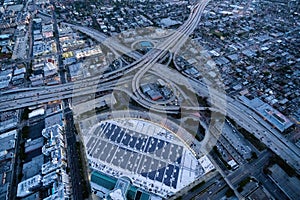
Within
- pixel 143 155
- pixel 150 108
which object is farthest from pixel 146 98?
pixel 143 155

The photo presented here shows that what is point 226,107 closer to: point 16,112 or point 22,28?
point 16,112

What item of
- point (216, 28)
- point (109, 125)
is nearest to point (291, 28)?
point (216, 28)

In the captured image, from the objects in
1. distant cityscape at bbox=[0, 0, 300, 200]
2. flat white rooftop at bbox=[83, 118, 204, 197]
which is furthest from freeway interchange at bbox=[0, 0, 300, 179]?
flat white rooftop at bbox=[83, 118, 204, 197]

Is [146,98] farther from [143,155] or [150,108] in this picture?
[143,155]

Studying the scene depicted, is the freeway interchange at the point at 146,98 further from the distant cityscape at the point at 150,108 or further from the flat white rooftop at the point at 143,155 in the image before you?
the flat white rooftop at the point at 143,155

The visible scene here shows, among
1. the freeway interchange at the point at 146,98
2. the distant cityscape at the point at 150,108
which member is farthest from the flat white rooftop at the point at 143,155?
the freeway interchange at the point at 146,98

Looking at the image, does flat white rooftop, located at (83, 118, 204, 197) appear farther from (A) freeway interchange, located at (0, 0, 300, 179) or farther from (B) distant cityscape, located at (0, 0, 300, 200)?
(A) freeway interchange, located at (0, 0, 300, 179)
